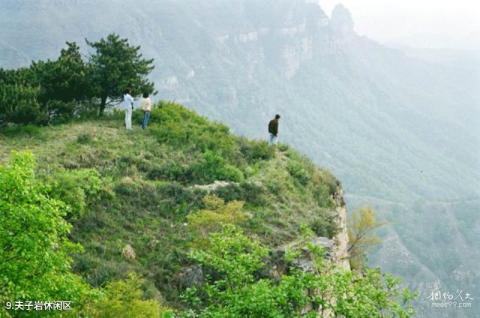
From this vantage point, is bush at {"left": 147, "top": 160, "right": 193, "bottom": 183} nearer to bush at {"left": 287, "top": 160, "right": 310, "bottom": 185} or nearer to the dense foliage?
bush at {"left": 287, "top": 160, "right": 310, "bottom": 185}

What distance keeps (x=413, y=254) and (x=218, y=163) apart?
333ft

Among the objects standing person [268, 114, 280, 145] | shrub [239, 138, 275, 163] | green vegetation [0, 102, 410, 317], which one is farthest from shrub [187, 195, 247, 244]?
standing person [268, 114, 280, 145]

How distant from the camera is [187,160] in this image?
20297mm

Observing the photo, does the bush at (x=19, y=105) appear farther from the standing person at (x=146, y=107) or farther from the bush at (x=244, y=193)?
the bush at (x=244, y=193)

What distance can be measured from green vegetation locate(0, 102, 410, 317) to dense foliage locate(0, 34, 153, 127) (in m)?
1.06

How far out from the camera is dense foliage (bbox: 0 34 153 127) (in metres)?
21.2

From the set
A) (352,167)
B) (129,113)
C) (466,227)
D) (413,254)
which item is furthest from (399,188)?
(129,113)

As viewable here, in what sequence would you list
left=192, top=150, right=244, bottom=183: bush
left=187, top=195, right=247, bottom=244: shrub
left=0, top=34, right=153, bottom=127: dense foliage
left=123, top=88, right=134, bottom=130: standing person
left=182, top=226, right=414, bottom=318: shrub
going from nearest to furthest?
left=182, top=226, right=414, bottom=318: shrub → left=187, top=195, right=247, bottom=244: shrub → left=192, top=150, right=244, bottom=183: bush → left=0, top=34, right=153, bottom=127: dense foliage → left=123, top=88, right=134, bottom=130: standing person

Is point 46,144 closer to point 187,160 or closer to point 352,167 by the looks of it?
point 187,160

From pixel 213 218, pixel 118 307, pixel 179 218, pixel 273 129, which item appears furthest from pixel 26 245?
pixel 273 129

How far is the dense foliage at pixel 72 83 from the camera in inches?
833

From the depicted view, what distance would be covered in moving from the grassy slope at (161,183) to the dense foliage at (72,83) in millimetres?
1021

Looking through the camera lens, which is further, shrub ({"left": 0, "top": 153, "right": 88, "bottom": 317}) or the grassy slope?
the grassy slope

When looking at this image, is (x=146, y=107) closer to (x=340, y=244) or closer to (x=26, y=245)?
(x=340, y=244)
